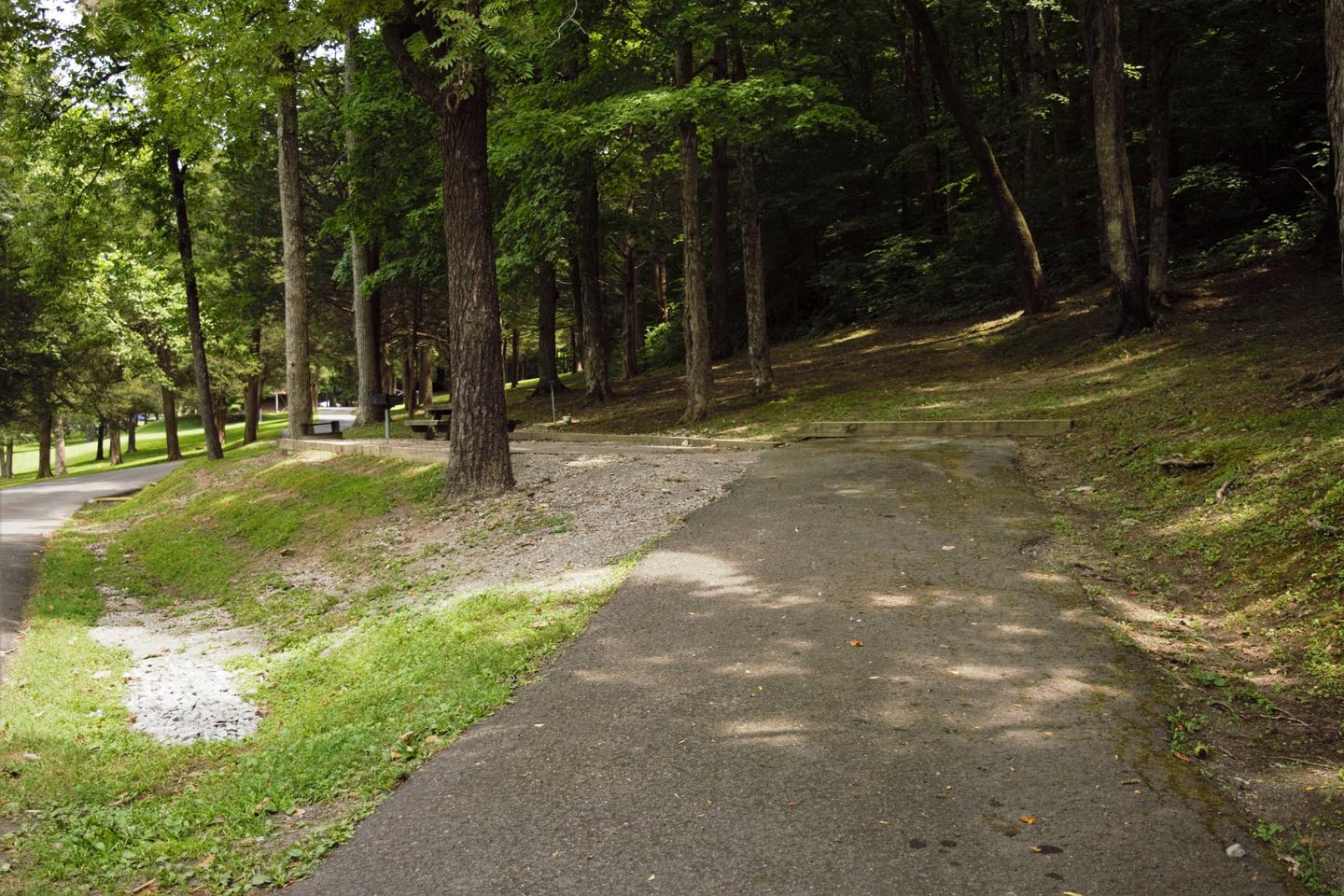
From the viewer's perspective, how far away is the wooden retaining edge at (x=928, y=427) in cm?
1227

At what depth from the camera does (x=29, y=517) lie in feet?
60.6

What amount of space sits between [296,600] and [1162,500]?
28.3ft

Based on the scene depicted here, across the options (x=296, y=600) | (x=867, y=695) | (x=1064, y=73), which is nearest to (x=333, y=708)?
(x=867, y=695)

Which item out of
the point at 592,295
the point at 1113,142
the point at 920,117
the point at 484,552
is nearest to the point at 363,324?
the point at 592,295

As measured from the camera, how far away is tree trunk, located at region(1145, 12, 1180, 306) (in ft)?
53.4

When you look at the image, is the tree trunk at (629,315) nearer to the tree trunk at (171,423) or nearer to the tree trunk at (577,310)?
the tree trunk at (577,310)

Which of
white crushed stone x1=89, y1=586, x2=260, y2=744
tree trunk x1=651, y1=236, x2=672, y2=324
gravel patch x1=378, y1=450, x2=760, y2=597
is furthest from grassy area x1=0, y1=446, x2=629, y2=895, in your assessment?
tree trunk x1=651, y1=236, x2=672, y2=324

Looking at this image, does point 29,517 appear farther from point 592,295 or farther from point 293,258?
point 592,295

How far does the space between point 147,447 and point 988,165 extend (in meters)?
51.2

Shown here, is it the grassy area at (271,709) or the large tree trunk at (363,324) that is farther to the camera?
the large tree trunk at (363,324)

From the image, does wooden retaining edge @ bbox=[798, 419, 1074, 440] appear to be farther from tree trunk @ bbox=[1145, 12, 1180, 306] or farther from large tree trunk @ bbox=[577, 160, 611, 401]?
large tree trunk @ bbox=[577, 160, 611, 401]

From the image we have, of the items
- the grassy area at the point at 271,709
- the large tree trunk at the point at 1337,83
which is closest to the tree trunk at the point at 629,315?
the grassy area at the point at 271,709

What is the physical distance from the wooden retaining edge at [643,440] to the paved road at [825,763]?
6.26 m

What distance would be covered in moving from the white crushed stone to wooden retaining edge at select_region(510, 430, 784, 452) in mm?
6764
